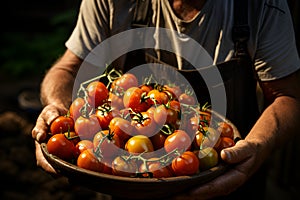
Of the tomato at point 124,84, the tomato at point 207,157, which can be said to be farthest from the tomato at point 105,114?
the tomato at point 207,157

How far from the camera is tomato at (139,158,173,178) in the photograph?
1539mm

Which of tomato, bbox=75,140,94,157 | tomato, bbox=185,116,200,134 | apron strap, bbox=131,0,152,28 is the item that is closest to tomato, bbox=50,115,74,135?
tomato, bbox=75,140,94,157

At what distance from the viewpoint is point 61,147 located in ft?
5.27

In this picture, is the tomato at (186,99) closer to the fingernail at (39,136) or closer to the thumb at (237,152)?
the thumb at (237,152)

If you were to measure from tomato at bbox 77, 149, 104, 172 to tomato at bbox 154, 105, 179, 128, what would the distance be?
9.9 inches

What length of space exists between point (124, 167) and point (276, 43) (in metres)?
0.96

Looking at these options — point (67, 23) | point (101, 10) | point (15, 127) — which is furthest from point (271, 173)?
point (67, 23)

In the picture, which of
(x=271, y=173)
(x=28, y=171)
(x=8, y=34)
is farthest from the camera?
(x=8, y=34)

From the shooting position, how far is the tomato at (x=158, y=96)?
1.76 meters

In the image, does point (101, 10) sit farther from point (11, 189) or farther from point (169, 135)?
point (11, 189)

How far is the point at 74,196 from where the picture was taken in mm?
3598

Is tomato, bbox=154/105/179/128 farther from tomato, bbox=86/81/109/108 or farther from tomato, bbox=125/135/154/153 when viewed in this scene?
tomato, bbox=86/81/109/108

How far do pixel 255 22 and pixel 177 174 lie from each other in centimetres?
84

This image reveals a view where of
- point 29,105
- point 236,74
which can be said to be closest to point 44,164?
point 236,74
